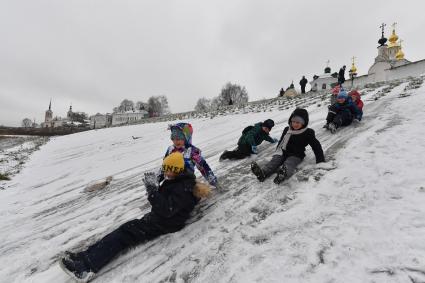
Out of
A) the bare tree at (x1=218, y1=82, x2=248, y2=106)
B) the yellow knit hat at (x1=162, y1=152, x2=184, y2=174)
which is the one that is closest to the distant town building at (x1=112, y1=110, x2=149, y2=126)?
the bare tree at (x1=218, y1=82, x2=248, y2=106)

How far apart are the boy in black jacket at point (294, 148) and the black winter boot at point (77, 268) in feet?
8.49

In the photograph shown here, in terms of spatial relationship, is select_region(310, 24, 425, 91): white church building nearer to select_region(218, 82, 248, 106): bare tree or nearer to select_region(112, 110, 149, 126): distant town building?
select_region(218, 82, 248, 106): bare tree

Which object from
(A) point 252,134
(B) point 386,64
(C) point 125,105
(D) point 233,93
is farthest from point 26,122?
(A) point 252,134

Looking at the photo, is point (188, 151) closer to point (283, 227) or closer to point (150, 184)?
point (150, 184)

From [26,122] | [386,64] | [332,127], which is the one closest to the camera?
[332,127]

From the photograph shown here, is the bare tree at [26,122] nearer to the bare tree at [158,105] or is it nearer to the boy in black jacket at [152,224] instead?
the bare tree at [158,105]

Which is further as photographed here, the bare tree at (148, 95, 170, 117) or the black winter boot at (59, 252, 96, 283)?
the bare tree at (148, 95, 170, 117)

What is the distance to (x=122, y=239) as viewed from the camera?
118 inches

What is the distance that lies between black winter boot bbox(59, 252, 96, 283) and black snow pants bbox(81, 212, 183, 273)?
4 cm

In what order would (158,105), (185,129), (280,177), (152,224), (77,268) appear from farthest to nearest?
1. (158,105)
2. (185,129)
3. (280,177)
4. (152,224)
5. (77,268)

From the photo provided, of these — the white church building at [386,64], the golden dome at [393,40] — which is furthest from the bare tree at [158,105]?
the golden dome at [393,40]

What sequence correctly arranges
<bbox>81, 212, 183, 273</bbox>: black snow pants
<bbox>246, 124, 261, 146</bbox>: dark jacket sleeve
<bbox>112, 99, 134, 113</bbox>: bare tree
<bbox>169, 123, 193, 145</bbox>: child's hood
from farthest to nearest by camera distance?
<bbox>112, 99, 134, 113</bbox>: bare tree < <bbox>246, 124, 261, 146</bbox>: dark jacket sleeve < <bbox>169, 123, 193, 145</bbox>: child's hood < <bbox>81, 212, 183, 273</bbox>: black snow pants

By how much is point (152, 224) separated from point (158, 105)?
101 m

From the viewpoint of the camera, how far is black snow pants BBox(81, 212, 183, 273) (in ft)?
9.05
